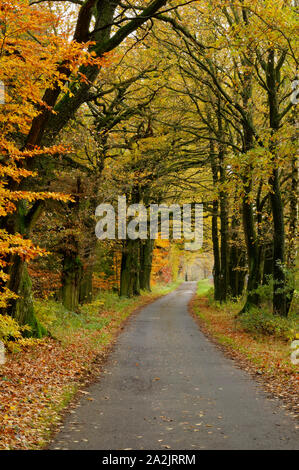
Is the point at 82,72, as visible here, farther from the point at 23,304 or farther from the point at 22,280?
the point at 23,304

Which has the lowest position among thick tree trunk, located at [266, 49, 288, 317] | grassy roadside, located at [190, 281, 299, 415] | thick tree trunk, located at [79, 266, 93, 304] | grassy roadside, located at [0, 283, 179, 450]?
grassy roadside, located at [190, 281, 299, 415]

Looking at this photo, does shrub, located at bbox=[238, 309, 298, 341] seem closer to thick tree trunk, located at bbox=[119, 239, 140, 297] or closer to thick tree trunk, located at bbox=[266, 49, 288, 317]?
thick tree trunk, located at bbox=[266, 49, 288, 317]

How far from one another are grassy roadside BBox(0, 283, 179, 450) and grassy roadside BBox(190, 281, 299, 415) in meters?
3.85

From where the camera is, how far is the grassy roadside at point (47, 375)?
589 cm

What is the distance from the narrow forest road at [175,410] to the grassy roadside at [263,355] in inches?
14.6

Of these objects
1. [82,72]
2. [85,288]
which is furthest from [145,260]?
[82,72]

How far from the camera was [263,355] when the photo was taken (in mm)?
11602

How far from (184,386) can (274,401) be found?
194cm

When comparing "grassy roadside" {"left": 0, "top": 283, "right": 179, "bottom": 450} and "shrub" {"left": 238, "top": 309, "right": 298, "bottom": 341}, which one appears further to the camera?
"shrub" {"left": 238, "top": 309, "right": 298, "bottom": 341}

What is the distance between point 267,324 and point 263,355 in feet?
11.1

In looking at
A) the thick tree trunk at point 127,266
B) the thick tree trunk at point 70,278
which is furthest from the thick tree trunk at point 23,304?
the thick tree trunk at point 127,266

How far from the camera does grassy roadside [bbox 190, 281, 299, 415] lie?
28.0 ft

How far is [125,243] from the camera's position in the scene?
29.3 metres

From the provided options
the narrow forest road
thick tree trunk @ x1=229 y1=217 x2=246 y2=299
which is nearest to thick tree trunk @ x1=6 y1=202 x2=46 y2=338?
the narrow forest road
